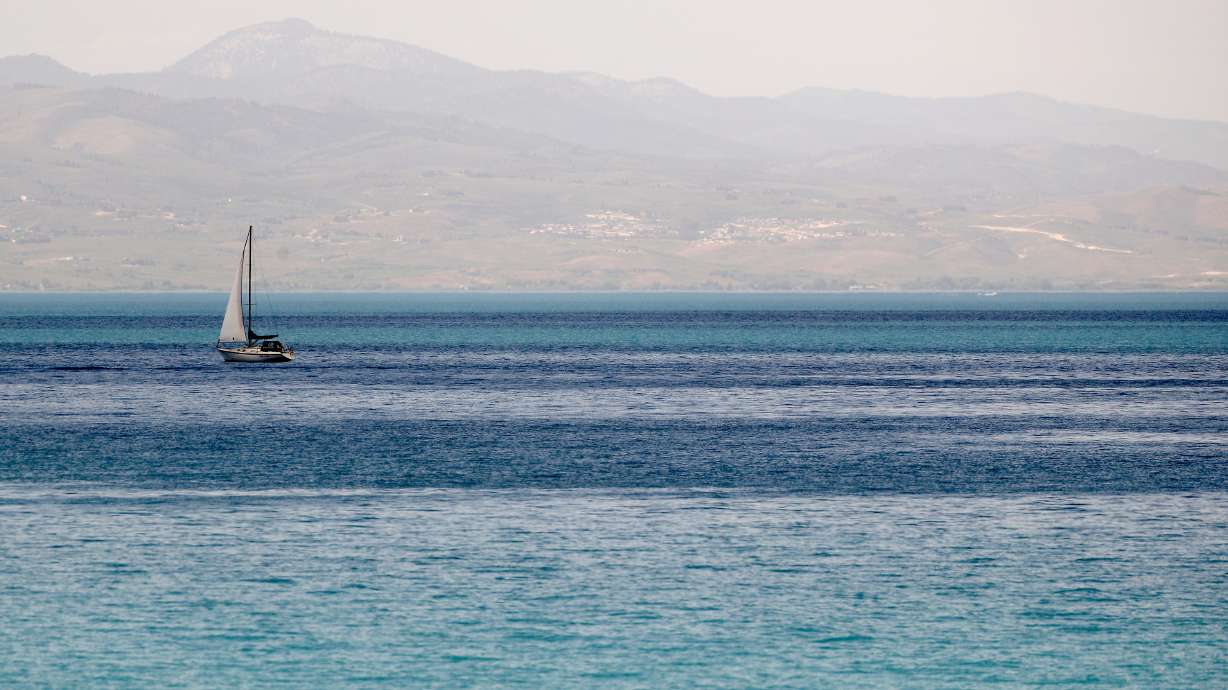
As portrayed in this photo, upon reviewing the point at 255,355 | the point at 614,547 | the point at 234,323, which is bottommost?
the point at 614,547

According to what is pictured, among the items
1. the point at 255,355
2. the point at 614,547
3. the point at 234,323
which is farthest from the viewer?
the point at 255,355

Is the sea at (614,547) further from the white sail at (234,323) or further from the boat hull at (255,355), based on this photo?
the boat hull at (255,355)

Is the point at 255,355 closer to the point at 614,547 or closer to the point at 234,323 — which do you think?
the point at 234,323

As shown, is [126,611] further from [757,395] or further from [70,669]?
[757,395]

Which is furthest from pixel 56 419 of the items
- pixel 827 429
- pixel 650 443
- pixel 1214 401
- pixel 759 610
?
pixel 1214 401

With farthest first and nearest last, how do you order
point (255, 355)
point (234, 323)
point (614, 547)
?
point (255, 355) < point (234, 323) < point (614, 547)

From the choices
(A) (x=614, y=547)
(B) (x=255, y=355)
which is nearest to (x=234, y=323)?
(B) (x=255, y=355)

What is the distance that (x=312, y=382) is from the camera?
13338 cm

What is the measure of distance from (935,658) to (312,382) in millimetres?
100594

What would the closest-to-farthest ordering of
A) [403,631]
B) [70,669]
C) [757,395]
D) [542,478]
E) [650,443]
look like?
[70,669], [403,631], [542,478], [650,443], [757,395]

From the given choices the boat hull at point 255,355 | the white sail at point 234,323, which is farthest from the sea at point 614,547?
the boat hull at point 255,355

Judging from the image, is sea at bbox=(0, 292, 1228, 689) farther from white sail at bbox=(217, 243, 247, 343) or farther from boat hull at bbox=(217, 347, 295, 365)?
boat hull at bbox=(217, 347, 295, 365)

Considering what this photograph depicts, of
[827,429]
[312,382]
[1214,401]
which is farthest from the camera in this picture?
[312,382]

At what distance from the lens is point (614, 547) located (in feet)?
165
